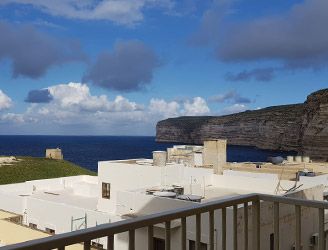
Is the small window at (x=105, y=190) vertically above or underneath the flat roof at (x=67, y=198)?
above

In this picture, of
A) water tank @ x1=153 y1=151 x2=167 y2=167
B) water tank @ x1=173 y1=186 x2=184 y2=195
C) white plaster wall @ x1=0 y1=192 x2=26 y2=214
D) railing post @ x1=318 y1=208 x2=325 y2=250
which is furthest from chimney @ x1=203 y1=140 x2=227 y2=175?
railing post @ x1=318 y1=208 x2=325 y2=250

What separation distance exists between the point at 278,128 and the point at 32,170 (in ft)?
340

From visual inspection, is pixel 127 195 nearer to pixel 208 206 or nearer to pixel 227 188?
pixel 227 188

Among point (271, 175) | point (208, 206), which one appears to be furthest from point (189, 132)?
point (208, 206)

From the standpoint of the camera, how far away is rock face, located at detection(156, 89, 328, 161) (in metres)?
82.9

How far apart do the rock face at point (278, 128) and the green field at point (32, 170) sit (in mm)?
55157

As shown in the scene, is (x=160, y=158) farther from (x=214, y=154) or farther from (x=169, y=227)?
(x=169, y=227)

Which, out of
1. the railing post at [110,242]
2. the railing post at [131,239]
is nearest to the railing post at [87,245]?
the railing post at [110,242]

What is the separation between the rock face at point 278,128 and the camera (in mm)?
82875

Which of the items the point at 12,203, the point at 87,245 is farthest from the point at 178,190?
the point at 87,245

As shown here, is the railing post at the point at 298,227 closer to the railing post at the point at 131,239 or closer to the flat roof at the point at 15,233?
the railing post at the point at 131,239

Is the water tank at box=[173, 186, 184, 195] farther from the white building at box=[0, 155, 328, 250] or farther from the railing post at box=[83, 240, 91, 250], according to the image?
the railing post at box=[83, 240, 91, 250]

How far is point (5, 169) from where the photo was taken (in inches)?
1468

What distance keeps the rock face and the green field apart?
181ft
